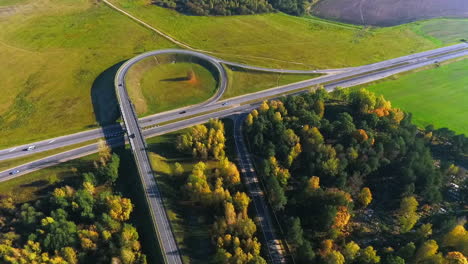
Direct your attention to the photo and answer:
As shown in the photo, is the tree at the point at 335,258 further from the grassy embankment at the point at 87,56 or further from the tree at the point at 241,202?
the grassy embankment at the point at 87,56

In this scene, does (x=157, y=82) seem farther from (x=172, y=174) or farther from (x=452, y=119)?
(x=452, y=119)

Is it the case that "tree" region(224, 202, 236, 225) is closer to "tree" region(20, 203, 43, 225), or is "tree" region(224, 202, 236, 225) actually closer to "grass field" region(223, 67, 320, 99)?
"tree" region(20, 203, 43, 225)

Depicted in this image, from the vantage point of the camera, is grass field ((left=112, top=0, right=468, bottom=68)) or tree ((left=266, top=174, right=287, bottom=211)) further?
grass field ((left=112, top=0, right=468, bottom=68))

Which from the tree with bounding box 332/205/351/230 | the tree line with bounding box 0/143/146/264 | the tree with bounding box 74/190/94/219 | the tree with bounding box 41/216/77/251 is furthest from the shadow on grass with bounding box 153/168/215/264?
the tree with bounding box 332/205/351/230

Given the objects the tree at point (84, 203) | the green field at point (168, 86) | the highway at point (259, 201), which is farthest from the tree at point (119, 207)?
the green field at point (168, 86)

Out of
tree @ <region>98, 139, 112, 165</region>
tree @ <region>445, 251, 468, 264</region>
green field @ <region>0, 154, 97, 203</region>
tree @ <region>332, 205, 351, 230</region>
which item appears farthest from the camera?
tree @ <region>98, 139, 112, 165</region>

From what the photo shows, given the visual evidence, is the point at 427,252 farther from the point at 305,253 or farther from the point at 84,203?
the point at 84,203

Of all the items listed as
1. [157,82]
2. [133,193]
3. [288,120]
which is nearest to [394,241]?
[288,120]
